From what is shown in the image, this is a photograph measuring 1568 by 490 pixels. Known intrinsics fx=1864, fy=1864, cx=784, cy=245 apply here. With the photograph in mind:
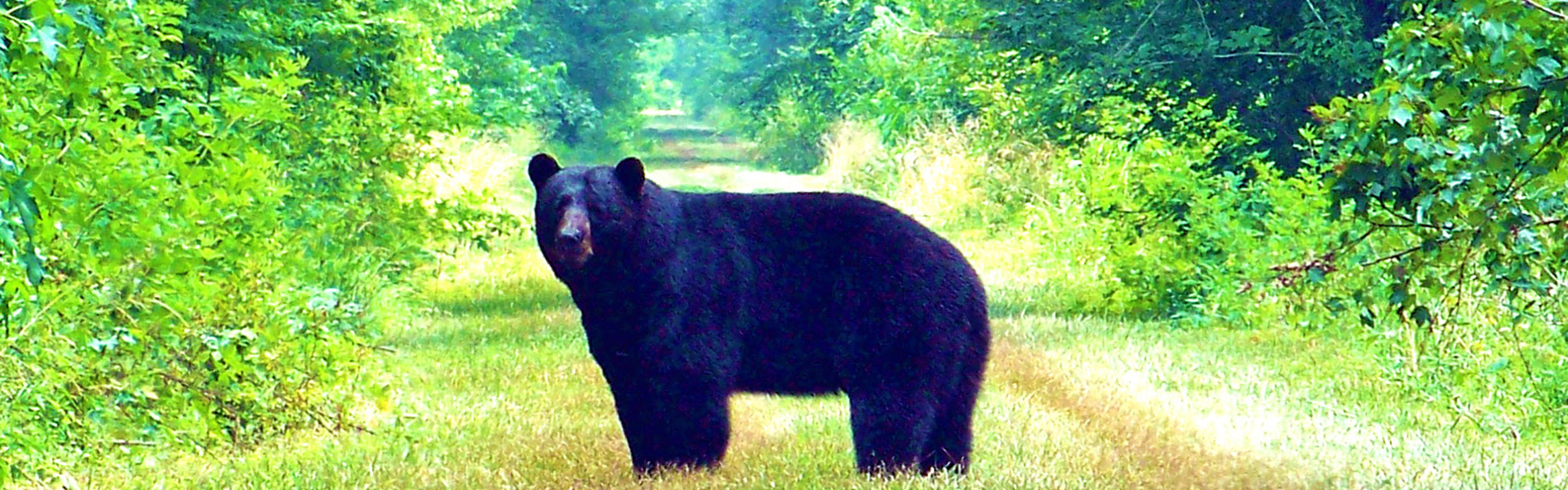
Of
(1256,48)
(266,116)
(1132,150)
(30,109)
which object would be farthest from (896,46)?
(30,109)

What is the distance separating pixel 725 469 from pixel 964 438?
0.92 m

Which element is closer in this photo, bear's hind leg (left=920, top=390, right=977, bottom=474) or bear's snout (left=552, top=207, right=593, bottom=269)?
bear's snout (left=552, top=207, right=593, bottom=269)

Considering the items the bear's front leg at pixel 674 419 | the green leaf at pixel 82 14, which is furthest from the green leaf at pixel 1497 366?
the green leaf at pixel 82 14

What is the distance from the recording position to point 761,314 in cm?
708

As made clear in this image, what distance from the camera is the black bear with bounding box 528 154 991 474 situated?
6.83m

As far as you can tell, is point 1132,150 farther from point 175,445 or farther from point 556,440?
point 175,445

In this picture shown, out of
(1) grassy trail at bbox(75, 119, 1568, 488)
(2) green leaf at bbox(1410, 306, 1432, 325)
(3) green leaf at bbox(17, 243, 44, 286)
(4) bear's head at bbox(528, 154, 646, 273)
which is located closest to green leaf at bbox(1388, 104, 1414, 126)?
(2) green leaf at bbox(1410, 306, 1432, 325)

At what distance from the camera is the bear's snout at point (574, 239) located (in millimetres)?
6664

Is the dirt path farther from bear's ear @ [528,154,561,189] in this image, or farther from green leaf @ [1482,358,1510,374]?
bear's ear @ [528,154,561,189]

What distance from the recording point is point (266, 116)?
326 inches

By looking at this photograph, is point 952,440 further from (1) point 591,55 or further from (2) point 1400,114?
(1) point 591,55

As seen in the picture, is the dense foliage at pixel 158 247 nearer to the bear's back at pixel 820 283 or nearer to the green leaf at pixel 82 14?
the green leaf at pixel 82 14

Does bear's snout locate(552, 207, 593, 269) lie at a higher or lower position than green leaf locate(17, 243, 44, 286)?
lower

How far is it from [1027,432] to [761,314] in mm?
1721
